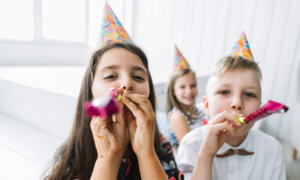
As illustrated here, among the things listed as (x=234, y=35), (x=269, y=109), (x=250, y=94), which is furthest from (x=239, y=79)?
(x=234, y=35)

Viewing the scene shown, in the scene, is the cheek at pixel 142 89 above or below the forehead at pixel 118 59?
below

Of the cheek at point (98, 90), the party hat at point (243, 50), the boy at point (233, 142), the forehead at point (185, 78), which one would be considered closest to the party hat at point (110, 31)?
the cheek at point (98, 90)

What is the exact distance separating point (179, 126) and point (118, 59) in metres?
0.82

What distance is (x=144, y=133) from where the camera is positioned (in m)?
0.47

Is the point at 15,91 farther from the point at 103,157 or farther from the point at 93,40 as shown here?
the point at 93,40

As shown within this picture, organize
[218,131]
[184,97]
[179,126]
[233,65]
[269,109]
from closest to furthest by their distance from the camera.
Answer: [269,109] → [218,131] → [233,65] → [179,126] → [184,97]

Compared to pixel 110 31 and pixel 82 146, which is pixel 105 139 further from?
pixel 110 31

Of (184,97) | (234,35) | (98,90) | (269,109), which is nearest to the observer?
(269,109)

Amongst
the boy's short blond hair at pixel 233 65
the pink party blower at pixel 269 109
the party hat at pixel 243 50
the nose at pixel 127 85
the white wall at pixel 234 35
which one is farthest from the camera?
the white wall at pixel 234 35

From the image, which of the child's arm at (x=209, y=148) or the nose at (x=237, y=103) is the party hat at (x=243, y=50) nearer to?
the nose at (x=237, y=103)

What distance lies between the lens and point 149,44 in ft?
9.34

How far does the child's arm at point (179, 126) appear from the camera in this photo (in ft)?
4.07

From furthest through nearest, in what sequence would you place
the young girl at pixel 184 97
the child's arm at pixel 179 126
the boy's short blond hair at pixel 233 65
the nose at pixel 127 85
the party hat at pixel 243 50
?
the young girl at pixel 184 97 → the child's arm at pixel 179 126 → the party hat at pixel 243 50 → the boy's short blond hair at pixel 233 65 → the nose at pixel 127 85

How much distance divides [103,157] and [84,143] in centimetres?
16
